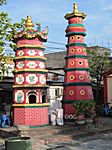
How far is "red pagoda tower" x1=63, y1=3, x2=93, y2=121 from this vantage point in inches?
685

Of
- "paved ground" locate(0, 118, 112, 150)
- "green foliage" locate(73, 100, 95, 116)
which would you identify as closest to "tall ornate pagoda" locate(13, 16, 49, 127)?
"paved ground" locate(0, 118, 112, 150)

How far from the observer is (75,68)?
1762cm

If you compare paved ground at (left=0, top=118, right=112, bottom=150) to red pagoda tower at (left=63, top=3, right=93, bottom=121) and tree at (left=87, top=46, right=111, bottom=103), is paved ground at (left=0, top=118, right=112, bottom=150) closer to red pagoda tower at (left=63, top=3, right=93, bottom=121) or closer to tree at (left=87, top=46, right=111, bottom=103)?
red pagoda tower at (left=63, top=3, right=93, bottom=121)

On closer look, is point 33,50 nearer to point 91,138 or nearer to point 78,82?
point 78,82

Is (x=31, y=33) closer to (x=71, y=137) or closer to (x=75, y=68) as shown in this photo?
(x=75, y=68)

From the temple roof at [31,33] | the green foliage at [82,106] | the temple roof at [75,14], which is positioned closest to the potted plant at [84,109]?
the green foliage at [82,106]

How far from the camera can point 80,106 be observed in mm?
15648

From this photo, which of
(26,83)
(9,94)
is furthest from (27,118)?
(9,94)

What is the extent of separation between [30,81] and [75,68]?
11.0ft

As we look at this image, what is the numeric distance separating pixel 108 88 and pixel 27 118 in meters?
10.5

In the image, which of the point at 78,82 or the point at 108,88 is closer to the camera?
the point at 78,82

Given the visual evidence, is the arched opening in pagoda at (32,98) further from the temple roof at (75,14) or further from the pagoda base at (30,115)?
the temple roof at (75,14)

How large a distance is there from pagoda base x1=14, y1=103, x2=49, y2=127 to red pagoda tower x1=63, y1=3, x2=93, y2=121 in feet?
7.70

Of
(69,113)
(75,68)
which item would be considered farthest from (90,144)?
(75,68)
